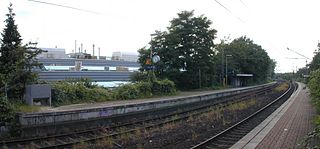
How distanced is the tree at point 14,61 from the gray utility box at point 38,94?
1.67ft

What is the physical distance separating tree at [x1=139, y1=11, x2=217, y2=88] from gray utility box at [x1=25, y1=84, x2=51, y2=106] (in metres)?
26.2

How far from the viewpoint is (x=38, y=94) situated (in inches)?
856

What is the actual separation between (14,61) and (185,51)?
105 feet

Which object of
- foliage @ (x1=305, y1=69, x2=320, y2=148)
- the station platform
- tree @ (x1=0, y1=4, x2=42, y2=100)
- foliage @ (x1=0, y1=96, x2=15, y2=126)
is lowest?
the station platform

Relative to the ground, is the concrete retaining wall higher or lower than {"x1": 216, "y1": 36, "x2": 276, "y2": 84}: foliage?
lower

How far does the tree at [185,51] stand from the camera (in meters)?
50.2

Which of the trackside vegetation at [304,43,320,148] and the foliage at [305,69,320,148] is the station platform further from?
the foliage at [305,69,320,148]

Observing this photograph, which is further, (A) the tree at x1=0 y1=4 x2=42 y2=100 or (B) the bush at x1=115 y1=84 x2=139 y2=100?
(B) the bush at x1=115 y1=84 x2=139 y2=100

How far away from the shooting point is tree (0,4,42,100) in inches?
812

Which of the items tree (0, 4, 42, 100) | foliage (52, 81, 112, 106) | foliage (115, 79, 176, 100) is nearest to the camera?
tree (0, 4, 42, 100)

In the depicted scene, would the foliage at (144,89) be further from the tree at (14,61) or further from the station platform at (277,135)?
the station platform at (277,135)

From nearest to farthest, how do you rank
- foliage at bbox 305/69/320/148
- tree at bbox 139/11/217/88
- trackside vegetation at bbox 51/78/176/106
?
foliage at bbox 305/69/320/148 < trackside vegetation at bbox 51/78/176/106 < tree at bbox 139/11/217/88

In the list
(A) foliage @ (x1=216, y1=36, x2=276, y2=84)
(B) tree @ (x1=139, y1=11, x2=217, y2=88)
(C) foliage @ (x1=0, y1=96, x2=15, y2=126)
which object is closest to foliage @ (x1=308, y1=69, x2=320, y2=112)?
(C) foliage @ (x1=0, y1=96, x2=15, y2=126)

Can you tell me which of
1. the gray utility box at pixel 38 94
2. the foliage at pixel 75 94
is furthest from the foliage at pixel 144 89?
the gray utility box at pixel 38 94
